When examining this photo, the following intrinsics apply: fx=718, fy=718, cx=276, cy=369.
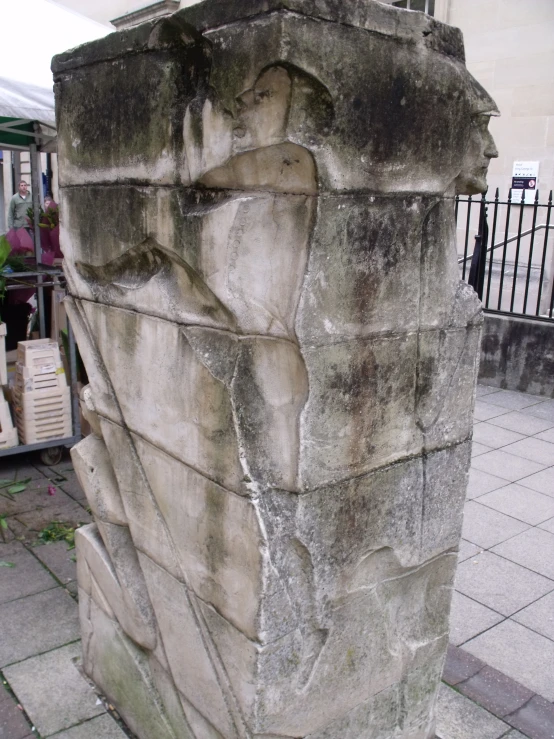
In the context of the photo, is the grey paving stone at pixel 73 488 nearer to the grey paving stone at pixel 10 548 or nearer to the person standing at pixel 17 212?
the grey paving stone at pixel 10 548

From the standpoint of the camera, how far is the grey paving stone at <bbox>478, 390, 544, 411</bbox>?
6824 mm

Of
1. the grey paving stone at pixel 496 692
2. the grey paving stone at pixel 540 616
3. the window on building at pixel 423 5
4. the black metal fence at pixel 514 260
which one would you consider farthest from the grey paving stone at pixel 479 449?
the window on building at pixel 423 5

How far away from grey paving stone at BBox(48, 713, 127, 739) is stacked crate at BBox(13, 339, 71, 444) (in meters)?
2.77

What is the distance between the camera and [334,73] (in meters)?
1.64

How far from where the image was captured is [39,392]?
5.00 metres

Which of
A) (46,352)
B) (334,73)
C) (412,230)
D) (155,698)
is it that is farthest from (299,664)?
(46,352)

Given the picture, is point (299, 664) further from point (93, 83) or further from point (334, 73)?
point (93, 83)

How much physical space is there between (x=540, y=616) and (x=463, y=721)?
3.22ft

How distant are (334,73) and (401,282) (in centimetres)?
57

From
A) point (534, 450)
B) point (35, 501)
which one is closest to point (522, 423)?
point (534, 450)

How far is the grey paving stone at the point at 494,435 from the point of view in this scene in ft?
19.1

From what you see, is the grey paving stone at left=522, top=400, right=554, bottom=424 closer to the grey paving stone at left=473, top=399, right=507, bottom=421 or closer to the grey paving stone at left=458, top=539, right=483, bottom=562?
the grey paving stone at left=473, top=399, right=507, bottom=421

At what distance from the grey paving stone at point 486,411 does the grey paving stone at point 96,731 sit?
4570mm

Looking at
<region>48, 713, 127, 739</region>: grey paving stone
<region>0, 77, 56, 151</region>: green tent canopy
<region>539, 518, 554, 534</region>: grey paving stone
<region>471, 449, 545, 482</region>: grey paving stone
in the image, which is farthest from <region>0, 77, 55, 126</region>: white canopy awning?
<region>539, 518, 554, 534</region>: grey paving stone
